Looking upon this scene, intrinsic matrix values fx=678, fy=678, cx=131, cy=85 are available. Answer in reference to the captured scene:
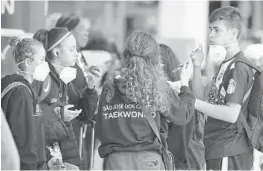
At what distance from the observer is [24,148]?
4492 mm

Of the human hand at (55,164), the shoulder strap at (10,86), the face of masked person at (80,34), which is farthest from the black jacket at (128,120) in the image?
the face of masked person at (80,34)

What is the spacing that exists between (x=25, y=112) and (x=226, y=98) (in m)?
1.57

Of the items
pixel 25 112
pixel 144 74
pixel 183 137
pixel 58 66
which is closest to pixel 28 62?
pixel 25 112

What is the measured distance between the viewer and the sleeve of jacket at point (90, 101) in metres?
5.91

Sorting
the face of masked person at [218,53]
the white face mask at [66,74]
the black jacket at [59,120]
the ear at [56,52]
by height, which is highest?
the face of masked person at [218,53]

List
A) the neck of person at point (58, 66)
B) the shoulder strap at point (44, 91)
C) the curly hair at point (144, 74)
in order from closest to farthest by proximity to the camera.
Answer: the curly hair at point (144, 74) → the shoulder strap at point (44, 91) → the neck of person at point (58, 66)

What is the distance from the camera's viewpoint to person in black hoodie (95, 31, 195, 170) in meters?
4.94

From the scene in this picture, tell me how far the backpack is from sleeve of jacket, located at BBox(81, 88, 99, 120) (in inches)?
49.9

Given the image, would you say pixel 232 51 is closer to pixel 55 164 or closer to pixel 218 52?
pixel 218 52

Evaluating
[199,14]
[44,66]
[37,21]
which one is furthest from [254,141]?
[199,14]

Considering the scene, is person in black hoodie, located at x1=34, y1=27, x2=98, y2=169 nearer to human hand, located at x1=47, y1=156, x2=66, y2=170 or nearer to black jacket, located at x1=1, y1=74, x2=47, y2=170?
human hand, located at x1=47, y1=156, x2=66, y2=170

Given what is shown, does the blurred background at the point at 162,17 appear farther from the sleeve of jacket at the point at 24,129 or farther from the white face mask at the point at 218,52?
the white face mask at the point at 218,52

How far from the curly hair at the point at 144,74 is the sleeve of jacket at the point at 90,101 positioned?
89 cm

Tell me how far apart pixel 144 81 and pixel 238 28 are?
0.98 metres
